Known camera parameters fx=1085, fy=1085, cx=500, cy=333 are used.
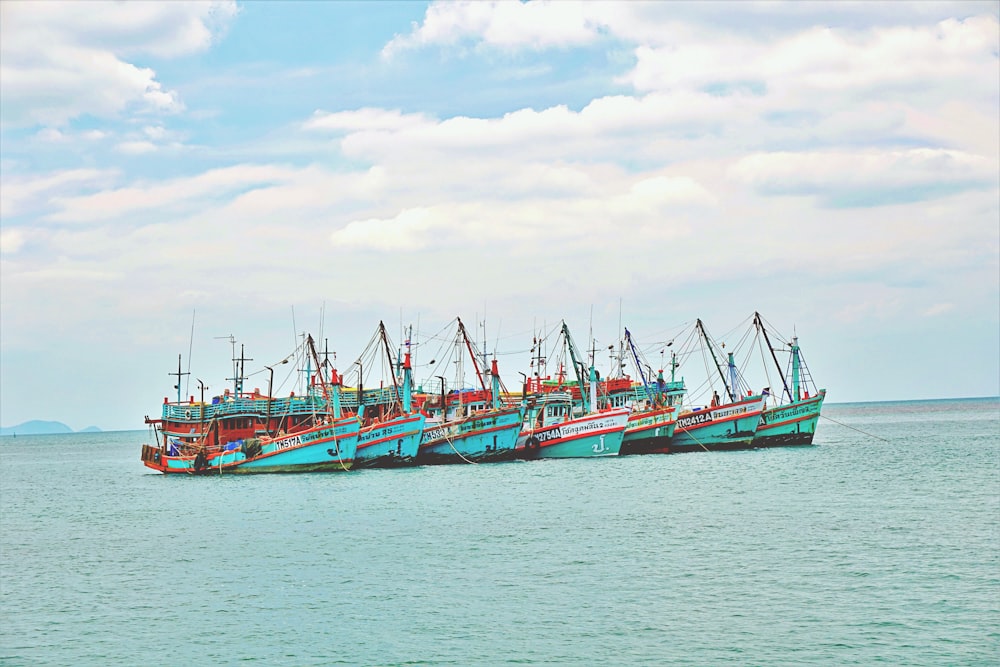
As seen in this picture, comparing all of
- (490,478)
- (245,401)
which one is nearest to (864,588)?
(490,478)

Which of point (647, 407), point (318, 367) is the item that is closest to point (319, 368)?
point (318, 367)

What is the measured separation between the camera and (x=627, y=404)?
3585 inches

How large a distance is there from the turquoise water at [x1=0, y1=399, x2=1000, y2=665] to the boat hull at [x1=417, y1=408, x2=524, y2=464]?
15479 millimetres

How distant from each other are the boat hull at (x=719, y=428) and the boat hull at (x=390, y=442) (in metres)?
22.7

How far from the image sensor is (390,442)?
7269 cm

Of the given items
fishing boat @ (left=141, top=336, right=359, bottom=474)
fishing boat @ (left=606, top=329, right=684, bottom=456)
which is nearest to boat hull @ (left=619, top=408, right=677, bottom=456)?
fishing boat @ (left=606, top=329, right=684, bottom=456)

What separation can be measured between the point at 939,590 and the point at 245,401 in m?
59.2

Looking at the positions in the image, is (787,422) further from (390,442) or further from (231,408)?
(231,408)

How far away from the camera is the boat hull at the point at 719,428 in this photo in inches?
3337

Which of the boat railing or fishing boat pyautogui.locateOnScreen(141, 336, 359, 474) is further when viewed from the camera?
the boat railing

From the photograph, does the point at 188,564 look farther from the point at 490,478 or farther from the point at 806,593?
the point at 490,478

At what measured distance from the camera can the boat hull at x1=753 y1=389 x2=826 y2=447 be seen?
86.2 metres

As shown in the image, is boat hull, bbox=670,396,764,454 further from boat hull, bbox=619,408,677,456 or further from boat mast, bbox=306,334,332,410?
boat mast, bbox=306,334,332,410

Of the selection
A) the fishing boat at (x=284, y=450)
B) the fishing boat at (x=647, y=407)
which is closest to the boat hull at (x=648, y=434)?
the fishing boat at (x=647, y=407)
